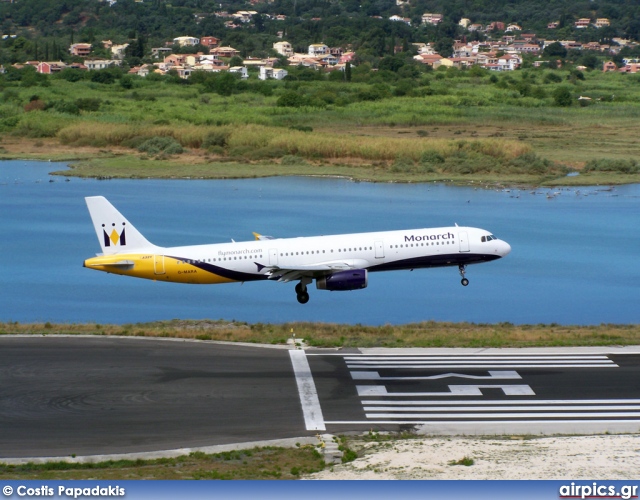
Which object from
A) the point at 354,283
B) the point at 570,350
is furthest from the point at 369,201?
the point at 570,350

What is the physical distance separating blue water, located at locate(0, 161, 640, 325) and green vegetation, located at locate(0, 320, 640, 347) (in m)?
6.39

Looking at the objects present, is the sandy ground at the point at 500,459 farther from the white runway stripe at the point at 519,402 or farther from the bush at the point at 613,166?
the bush at the point at 613,166

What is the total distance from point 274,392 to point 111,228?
23.7m

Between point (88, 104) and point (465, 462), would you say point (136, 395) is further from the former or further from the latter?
point (88, 104)

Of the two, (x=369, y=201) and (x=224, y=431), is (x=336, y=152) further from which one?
(x=224, y=431)

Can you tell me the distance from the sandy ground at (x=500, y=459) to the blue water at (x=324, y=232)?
30116 mm

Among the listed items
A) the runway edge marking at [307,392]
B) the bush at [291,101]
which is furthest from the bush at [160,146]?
the runway edge marking at [307,392]

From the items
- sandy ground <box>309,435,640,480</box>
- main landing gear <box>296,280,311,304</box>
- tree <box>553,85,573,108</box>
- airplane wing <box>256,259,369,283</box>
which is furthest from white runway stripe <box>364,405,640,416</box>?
tree <box>553,85,573,108</box>

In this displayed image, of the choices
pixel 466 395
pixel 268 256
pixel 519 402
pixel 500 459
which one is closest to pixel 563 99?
pixel 268 256

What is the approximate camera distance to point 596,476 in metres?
34.0

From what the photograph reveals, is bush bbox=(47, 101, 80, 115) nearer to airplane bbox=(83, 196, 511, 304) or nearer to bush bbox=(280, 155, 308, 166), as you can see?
bush bbox=(280, 155, 308, 166)

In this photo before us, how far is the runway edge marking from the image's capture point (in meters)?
41.9

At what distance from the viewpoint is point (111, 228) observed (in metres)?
65.9

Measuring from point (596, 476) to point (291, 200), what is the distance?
83.6 meters
